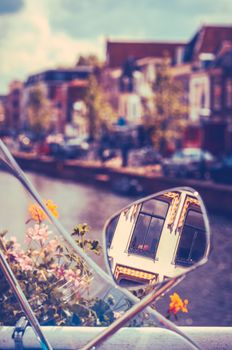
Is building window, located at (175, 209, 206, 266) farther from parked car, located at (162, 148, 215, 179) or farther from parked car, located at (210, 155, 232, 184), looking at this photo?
parked car, located at (210, 155, 232, 184)

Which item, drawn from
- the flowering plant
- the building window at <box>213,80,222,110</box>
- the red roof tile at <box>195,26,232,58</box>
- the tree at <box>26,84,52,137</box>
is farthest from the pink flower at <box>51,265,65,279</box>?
the building window at <box>213,80,222,110</box>

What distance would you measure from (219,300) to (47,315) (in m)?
2.71

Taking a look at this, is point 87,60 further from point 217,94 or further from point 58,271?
point 217,94

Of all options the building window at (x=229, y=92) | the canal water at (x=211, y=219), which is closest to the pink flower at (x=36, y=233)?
the canal water at (x=211, y=219)

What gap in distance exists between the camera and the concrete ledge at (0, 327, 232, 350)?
79 centimetres

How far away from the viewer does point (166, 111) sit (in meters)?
9.25

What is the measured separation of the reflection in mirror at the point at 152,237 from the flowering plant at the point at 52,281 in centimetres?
23

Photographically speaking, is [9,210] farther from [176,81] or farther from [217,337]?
[176,81]

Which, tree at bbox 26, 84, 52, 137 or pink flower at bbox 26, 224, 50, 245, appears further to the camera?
tree at bbox 26, 84, 52, 137

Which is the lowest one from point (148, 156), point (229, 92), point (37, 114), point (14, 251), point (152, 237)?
point (148, 156)

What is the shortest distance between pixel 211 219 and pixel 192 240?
2.02 m

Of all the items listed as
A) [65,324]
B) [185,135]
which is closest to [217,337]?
[65,324]

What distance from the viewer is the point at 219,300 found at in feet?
11.5

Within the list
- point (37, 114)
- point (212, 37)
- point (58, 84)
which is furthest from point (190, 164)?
point (58, 84)
